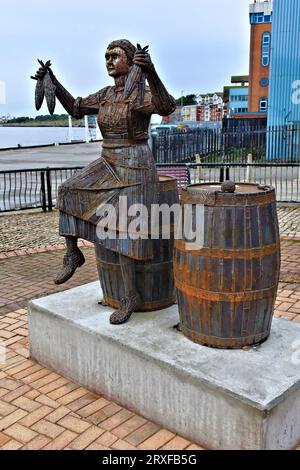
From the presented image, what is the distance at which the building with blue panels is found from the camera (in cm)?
2133

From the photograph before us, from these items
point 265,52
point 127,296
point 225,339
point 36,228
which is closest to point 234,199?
point 225,339

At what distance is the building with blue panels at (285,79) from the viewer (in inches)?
840

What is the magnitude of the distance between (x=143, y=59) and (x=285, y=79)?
20.5 m

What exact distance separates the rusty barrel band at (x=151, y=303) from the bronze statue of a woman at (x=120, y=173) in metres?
0.10

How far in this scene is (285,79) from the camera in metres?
22.0

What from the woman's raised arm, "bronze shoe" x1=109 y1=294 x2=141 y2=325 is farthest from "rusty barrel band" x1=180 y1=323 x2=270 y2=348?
the woman's raised arm

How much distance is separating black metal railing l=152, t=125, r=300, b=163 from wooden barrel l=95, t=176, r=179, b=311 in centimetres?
1534

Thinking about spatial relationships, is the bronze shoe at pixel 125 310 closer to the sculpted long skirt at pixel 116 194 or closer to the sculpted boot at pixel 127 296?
the sculpted boot at pixel 127 296

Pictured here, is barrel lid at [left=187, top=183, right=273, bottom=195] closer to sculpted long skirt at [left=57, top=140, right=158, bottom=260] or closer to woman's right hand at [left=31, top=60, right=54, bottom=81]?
sculpted long skirt at [left=57, top=140, right=158, bottom=260]

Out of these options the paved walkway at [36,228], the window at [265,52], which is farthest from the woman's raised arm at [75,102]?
the window at [265,52]

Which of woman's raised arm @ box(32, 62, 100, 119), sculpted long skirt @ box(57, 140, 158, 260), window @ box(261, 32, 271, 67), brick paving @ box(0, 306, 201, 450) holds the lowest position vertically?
brick paving @ box(0, 306, 201, 450)

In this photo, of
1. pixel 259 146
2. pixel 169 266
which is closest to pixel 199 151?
pixel 259 146
